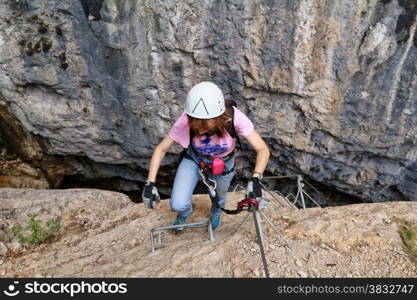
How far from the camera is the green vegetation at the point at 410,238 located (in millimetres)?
3825

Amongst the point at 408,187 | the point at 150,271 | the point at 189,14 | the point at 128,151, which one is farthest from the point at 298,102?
the point at 150,271

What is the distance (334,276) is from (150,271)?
2012mm

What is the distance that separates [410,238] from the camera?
403 centimetres

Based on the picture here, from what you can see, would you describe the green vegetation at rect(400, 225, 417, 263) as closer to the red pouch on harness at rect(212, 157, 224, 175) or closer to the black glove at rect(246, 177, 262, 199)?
the black glove at rect(246, 177, 262, 199)

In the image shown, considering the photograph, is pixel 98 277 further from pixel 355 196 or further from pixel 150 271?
pixel 355 196

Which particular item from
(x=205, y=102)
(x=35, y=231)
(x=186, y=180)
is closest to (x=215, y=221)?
(x=186, y=180)

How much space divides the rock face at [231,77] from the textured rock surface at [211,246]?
2963 mm

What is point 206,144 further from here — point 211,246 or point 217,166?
point 211,246

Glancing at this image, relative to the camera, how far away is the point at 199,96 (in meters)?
3.90

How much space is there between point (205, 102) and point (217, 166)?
865mm

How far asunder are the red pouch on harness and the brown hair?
38 cm

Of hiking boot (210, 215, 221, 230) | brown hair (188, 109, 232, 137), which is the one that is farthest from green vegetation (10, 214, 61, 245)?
brown hair (188, 109, 232, 137)

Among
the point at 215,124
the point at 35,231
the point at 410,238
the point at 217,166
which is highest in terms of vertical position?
the point at 215,124

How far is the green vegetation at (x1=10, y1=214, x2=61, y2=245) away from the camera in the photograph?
5.31 meters
